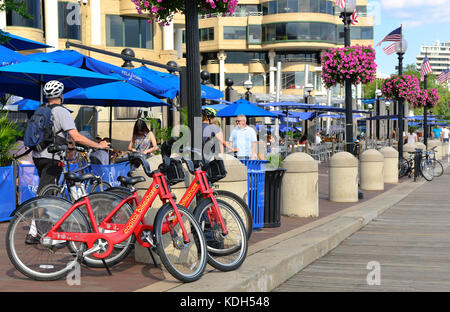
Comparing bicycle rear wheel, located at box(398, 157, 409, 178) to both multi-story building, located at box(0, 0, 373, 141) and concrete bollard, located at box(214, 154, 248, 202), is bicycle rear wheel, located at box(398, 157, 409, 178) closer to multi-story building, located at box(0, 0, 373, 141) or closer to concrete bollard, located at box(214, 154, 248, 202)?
concrete bollard, located at box(214, 154, 248, 202)

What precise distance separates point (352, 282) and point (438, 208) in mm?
8305

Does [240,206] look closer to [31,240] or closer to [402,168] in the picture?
[31,240]

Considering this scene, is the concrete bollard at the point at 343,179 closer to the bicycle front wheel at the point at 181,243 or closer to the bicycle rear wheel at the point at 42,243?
the bicycle front wheel at the point at 181,243

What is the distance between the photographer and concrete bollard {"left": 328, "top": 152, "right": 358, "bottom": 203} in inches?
576

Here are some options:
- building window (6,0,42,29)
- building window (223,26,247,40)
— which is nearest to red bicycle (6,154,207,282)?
building window (6,0,42,29)

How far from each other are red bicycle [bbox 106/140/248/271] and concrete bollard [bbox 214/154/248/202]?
4.94 feet

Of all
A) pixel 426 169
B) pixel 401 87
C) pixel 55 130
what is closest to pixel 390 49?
pixel 401 87

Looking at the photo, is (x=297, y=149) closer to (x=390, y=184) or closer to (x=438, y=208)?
(x=390, y=184)

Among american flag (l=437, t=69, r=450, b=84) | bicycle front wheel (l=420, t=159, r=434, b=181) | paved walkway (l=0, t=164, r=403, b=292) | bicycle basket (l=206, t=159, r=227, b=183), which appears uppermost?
american flag (l=437, t=69, r=450, b=84)

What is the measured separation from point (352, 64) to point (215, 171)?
11.4 m

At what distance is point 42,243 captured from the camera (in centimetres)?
587

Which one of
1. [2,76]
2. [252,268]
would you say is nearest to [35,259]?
[252,268]

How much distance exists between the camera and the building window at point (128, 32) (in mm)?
37812

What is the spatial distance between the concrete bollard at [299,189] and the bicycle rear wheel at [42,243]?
19.8 feet
